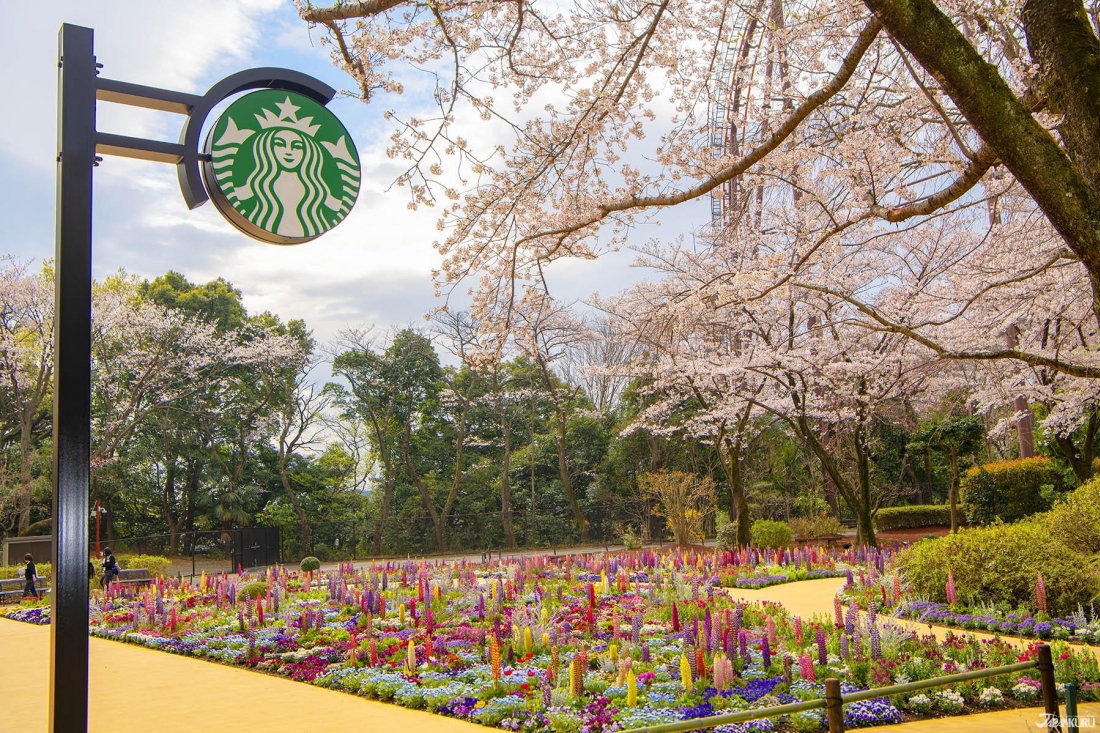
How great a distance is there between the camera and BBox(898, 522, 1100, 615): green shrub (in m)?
7.81

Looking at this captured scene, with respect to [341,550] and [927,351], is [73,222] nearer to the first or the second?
[927,351]

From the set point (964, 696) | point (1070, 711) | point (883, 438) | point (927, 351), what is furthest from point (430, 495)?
point (1070, 711)

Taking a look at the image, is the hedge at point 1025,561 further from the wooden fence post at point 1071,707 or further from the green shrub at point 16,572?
the green shrub at point 16,572

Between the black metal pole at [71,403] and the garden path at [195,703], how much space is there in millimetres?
2790

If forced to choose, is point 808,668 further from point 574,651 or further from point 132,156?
point 132,156

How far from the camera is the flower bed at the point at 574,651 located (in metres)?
5.61

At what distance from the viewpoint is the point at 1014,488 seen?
17.5 metres

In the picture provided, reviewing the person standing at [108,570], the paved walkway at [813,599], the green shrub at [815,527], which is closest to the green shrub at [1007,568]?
the paved walkway at [813,599]

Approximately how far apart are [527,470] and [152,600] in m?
17.3

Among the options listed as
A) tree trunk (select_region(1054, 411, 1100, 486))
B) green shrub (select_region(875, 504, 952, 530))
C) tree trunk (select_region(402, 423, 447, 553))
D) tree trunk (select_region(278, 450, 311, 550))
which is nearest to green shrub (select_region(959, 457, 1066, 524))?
tree trunk (select_region(1054, 411, 1100, 486))

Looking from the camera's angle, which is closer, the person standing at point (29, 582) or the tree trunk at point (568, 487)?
the person standing at point (29, 582)

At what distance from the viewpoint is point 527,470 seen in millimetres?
28266

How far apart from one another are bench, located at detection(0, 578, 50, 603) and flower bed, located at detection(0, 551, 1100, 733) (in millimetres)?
5887

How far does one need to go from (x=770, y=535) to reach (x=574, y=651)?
10.9 metres
